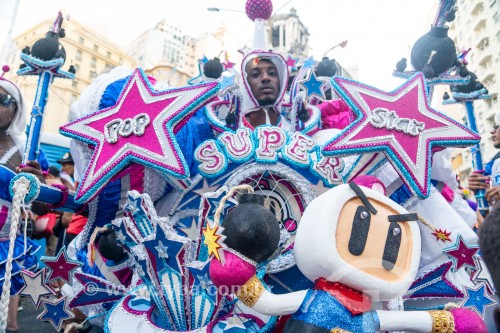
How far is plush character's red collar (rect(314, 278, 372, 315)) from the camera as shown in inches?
42.2

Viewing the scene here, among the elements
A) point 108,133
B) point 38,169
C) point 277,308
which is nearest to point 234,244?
point 277,308

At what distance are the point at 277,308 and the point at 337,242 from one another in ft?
0.79

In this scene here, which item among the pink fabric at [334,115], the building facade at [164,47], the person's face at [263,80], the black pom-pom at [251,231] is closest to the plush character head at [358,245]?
the black pom-pom at [251,231]

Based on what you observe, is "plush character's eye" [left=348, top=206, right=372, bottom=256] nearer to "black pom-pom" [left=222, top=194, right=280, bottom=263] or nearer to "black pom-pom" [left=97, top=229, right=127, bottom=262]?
"black pom-pom" [left=222, top=194, right=280, bottom=263]

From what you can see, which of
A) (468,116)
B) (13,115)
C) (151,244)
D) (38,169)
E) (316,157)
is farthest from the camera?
(468,116)

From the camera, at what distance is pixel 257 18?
7.72 feet

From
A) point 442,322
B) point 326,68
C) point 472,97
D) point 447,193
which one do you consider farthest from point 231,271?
point 472,97

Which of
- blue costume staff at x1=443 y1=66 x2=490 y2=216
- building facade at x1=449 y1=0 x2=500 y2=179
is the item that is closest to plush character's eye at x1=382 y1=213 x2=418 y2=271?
blue costume staff at x1=443 y1=66 x2=490 y2=216

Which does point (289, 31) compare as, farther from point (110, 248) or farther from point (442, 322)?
point (442, 322)

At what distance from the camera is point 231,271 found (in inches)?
39.8

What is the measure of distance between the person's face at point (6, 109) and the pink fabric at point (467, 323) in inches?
84.8

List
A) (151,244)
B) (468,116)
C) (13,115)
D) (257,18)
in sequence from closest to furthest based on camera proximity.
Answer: (151,244) < (13,115) < (257,18) < (468,116)

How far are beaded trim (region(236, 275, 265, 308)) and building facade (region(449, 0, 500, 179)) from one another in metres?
16.8

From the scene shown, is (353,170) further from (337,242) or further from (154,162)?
(154,162)
